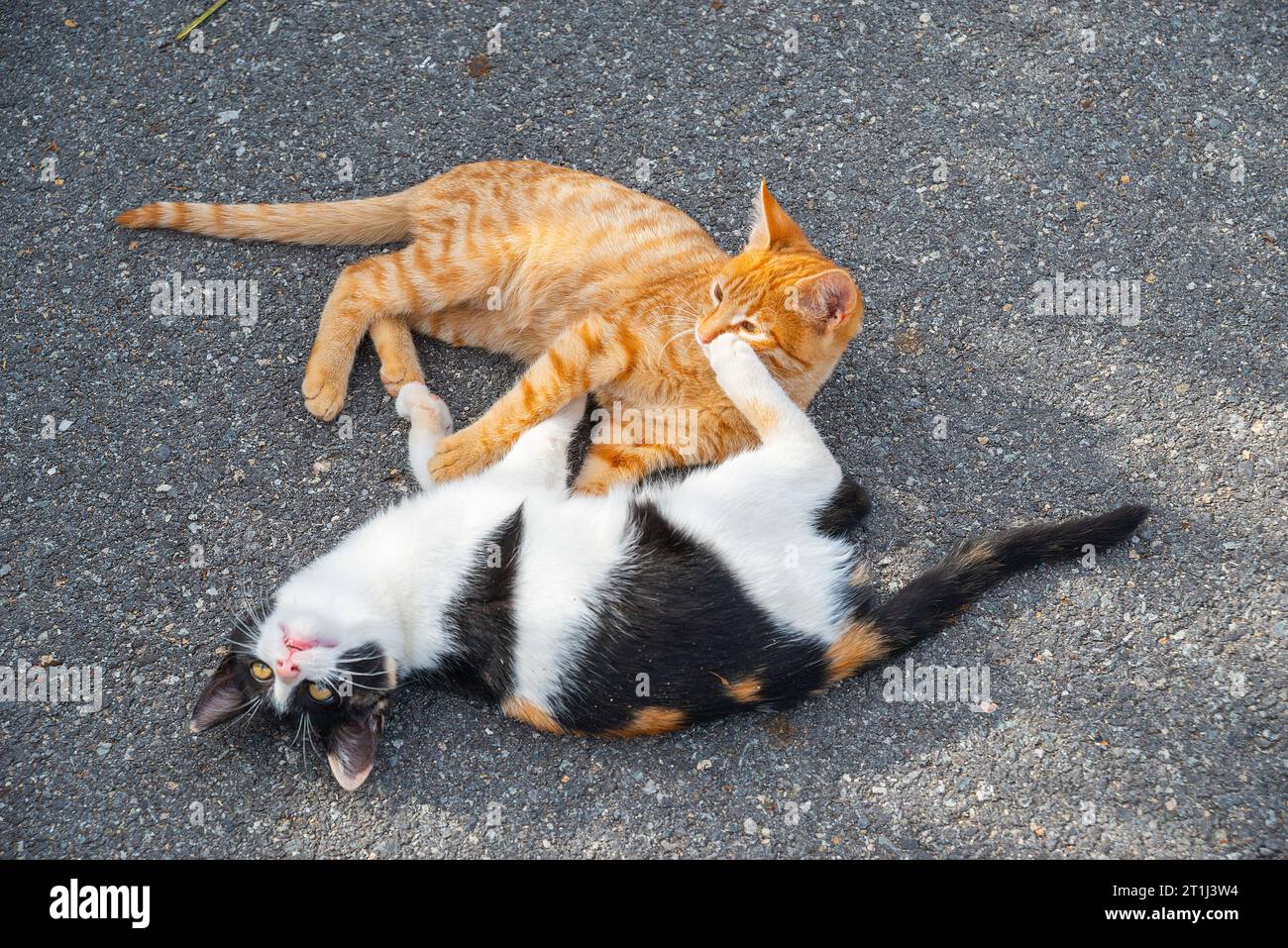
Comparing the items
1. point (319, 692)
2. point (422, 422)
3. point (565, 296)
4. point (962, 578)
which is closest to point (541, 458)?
point (422, 422)

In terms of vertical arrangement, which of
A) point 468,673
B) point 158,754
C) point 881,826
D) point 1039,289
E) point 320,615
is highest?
point 1039,289

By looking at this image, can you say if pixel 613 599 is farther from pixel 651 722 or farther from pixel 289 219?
pixel 289 219

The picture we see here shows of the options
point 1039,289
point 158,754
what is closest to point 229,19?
point 158,754

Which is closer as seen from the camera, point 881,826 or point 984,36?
point 881,826

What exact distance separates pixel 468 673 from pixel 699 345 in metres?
1.23

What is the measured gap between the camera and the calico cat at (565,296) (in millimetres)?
2998

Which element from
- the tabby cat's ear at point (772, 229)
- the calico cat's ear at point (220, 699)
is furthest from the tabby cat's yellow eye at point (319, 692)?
the tabby cat's ear at point (772, 229)

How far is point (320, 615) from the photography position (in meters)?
2.60

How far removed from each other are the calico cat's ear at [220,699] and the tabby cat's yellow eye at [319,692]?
0.24m

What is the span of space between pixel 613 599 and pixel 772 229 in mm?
1311

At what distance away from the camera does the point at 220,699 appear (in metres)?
2.66

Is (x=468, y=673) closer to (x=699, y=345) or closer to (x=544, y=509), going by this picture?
(x=544, y=509)

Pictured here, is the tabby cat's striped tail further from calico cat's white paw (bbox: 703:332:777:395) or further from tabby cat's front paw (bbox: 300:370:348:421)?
calico cat's white paw (bbox: 703:332:777:395)

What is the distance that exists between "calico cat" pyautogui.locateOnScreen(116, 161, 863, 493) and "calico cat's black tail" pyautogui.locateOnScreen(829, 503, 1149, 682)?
0.70 m
